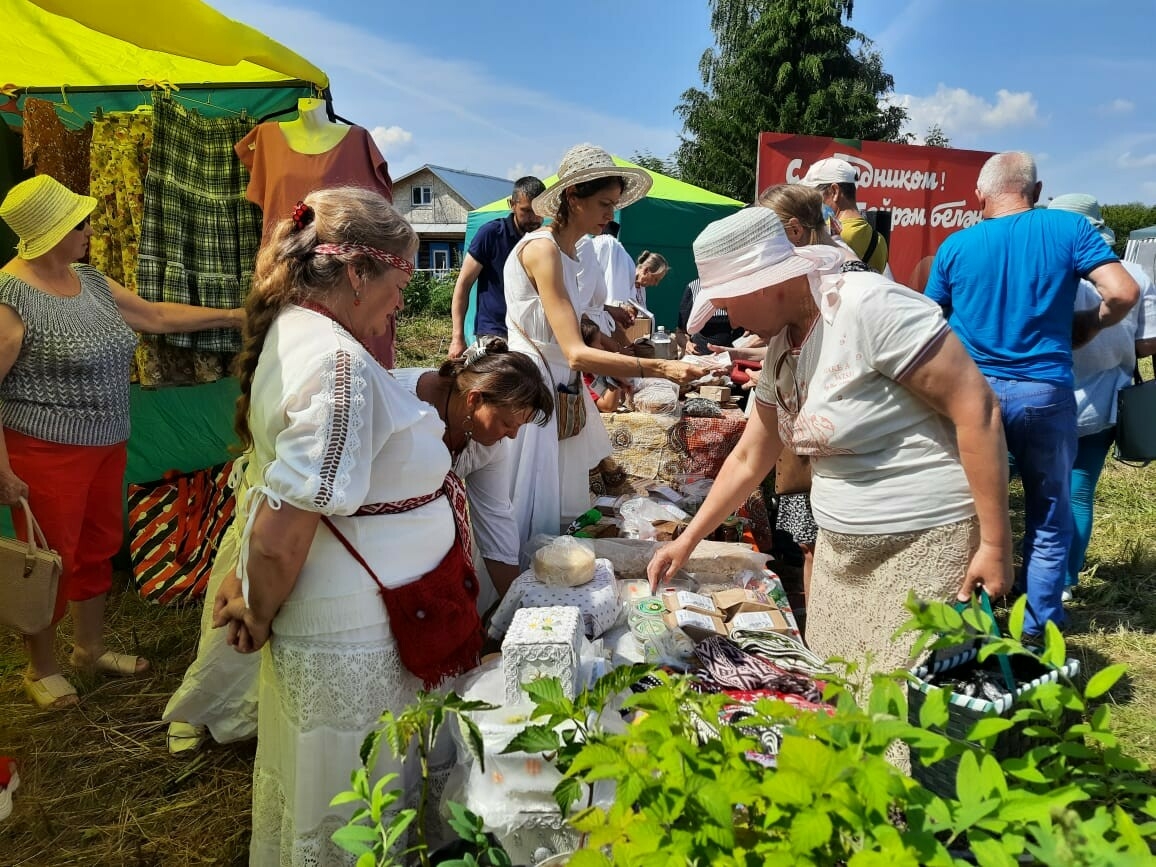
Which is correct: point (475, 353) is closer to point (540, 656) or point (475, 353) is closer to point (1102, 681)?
point (540, 656)

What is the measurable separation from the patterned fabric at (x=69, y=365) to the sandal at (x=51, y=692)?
3.41 feet

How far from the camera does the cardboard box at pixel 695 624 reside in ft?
6.73

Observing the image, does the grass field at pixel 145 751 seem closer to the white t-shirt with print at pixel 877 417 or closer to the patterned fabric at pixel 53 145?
the white t-shirt with print at pixel 877 417

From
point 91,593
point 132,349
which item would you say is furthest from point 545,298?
point 91,593

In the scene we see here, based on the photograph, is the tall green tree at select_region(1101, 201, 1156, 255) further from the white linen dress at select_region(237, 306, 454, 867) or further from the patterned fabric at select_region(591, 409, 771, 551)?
the white linen dress at select_region(237, 306, 454, 867)

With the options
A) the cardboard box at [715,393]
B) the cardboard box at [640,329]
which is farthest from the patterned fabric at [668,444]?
the cardboard box at [640,329]

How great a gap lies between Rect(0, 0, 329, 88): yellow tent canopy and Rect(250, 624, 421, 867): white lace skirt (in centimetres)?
178

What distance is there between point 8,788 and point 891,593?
2.78 meters

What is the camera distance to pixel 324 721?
5.13 feet

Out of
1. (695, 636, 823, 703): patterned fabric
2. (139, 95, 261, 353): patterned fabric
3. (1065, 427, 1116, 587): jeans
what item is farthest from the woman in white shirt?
(1065, 427, 1116, 587): jeans

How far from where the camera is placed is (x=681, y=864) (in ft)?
2.04

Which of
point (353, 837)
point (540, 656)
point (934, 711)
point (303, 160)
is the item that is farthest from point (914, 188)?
point (353, 837)

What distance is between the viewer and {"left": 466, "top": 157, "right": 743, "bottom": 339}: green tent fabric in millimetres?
10312

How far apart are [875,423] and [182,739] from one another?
2664mm
